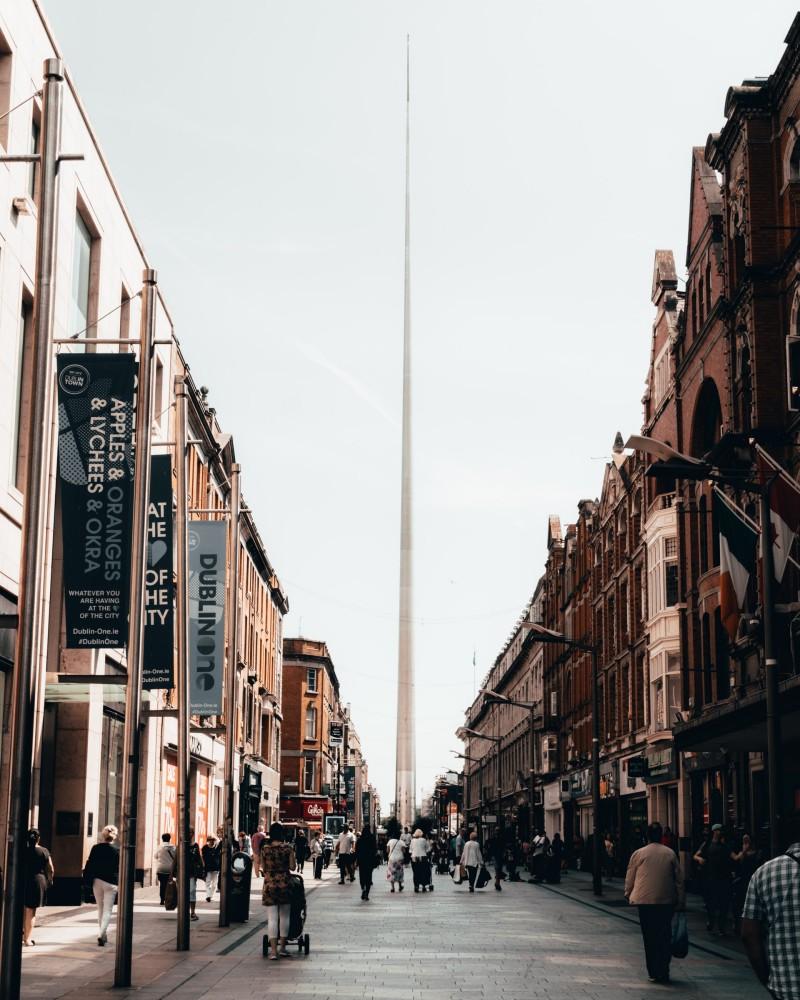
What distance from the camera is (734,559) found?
25094 millimetres

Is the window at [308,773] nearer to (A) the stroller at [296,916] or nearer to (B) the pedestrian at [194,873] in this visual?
(B) the pedestrian at [194,873]

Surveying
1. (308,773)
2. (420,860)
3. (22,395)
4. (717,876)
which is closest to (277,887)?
(717,876)

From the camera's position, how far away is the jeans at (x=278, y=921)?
19.9m

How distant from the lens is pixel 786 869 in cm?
682

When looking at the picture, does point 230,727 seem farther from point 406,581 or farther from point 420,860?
point 406,581

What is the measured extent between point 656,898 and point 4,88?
16.7 meters

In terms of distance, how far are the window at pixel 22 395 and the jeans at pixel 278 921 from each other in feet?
28.3

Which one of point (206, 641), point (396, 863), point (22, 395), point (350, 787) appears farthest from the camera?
point (350, 787)

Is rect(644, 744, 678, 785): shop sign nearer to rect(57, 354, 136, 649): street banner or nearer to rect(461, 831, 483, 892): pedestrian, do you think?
rect(461, 831, 483, 892): pedestrian

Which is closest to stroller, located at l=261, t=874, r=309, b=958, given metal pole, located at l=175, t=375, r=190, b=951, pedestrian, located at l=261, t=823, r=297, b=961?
pedestrian, located at l=261, t=823, r=297, b=961

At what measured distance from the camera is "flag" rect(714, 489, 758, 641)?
2484 cm

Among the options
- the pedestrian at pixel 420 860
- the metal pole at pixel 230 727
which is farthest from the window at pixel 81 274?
the pedestrian at pixel 420 860

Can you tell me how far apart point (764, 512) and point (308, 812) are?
7846 cm

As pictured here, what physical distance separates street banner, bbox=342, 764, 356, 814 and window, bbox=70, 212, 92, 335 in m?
119
